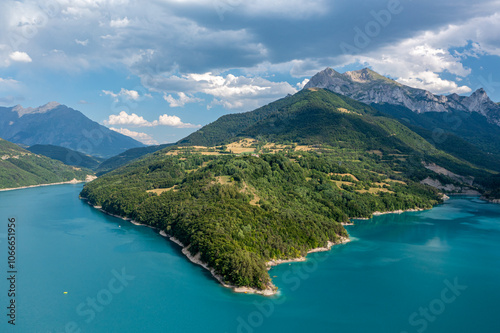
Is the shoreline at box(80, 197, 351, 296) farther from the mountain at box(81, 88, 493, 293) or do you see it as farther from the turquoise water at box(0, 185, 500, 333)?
the turquoise water at box(0, 185, 500, 333)

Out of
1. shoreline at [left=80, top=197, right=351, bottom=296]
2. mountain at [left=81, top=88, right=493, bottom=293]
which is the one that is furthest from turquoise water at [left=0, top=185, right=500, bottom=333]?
mountain at [left=81, top=88, right=493, bottom=293]

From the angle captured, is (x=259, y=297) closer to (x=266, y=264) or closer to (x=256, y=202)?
(x=266, y=264)

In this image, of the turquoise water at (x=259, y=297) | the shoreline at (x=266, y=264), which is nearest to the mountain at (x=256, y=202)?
the shoreline at (x=266, y=264)

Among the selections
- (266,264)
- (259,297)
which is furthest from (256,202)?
(259,297)

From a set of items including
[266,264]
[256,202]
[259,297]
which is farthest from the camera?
[256,202]

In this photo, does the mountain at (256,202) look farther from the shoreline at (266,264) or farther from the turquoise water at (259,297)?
the turquoise water at (259,297)

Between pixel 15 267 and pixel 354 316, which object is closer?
pixel 354 316

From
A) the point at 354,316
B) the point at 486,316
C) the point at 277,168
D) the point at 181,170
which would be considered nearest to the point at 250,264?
the point at 354,316

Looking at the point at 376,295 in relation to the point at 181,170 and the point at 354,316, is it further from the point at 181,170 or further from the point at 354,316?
the point at 181,170
